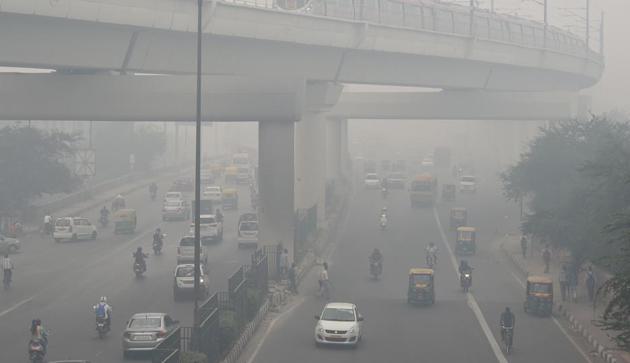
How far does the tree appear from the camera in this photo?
73.2 metres

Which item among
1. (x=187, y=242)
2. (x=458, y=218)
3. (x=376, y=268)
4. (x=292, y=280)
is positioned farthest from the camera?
(x=458, y=218)

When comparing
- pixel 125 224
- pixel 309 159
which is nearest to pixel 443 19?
pixel 309 159

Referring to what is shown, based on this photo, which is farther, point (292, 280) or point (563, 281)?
point (292, 280)

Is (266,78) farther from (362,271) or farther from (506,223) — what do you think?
(506,223)

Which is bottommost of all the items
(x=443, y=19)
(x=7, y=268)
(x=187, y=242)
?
(x=7, y=268)

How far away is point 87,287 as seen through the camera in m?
43.6

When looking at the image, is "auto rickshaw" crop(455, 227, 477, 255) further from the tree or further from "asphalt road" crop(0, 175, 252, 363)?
the tree

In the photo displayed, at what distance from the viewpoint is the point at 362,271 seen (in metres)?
50.7

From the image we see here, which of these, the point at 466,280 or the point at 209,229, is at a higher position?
the point at 209,229

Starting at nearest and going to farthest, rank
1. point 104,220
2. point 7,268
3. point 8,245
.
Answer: point 7,268
point 8,245
point 104,220

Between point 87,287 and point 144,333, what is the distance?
51.1ft

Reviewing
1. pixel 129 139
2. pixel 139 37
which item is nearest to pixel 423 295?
pixel 139 37

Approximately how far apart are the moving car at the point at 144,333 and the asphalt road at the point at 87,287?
2.08 feet

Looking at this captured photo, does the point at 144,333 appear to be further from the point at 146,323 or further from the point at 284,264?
the point at 284,264
